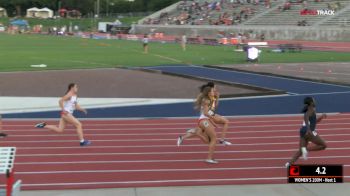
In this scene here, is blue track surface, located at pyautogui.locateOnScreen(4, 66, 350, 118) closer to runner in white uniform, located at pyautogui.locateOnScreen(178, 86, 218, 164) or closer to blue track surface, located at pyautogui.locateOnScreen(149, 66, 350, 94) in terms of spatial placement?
blue track surface, located at pyautogui.locateOnScreen(149, 66, 350, 94)

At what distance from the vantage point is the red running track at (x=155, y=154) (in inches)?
347

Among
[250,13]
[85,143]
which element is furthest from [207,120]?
[250,13]

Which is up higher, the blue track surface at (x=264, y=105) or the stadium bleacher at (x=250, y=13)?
the stadium bleacher at (x=250, y=13)

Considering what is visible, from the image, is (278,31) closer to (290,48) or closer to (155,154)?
(290,48)

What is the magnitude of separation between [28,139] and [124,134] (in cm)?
215

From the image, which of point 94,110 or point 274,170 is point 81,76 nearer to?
point 94,110

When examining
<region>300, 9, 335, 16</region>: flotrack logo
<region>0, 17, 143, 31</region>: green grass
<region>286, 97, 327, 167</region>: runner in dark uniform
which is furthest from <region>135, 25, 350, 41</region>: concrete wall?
<region>286, 97, 327, 167</region>: runner in dark uniform

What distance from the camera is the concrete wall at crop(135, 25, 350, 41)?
55969mm

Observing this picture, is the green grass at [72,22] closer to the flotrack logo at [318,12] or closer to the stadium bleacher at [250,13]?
the stadium bleacher at [250,13]

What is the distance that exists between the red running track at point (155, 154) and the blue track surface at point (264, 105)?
1.21 metres

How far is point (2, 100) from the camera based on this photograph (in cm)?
1780
